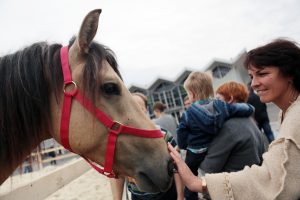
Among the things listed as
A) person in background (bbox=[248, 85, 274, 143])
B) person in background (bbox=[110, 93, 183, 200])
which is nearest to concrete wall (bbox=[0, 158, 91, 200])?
person in background (bbox=[110, 93, 183, 200])

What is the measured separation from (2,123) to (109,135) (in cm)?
63

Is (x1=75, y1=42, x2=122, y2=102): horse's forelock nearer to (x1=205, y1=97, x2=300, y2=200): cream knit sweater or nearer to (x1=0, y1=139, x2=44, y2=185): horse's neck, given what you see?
(x1=0, y1=139, x2=44, y2=185): horse's neck

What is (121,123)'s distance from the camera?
168 centimetres

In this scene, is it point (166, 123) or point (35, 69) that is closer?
point (35, 69)

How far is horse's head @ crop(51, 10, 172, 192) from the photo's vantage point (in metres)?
1.66

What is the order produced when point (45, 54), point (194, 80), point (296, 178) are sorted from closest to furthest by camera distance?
point (296, 178), point (45, 54), point (194, 80)

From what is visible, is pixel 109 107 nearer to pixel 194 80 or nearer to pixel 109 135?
pixel 109 135

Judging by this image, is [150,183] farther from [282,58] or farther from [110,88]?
[282,58]

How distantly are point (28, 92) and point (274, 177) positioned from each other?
1.45 meters

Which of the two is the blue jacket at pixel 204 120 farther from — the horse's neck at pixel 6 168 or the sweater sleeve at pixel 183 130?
the horse's neck at pixel 6 168

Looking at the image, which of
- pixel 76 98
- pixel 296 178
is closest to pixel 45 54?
pixel 76 98

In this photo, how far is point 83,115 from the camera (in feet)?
5.48

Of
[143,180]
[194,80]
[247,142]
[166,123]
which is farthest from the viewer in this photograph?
[166,123]

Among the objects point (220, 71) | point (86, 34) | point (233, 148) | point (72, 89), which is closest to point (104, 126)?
point (72, 89)
